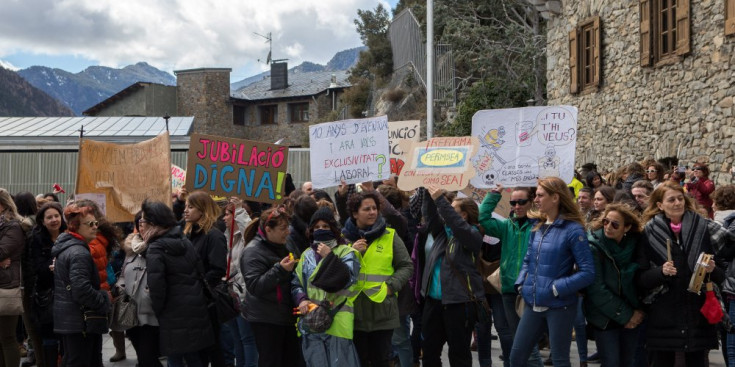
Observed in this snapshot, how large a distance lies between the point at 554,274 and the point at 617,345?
2.75 ft

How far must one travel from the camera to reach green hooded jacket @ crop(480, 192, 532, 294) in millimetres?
7332

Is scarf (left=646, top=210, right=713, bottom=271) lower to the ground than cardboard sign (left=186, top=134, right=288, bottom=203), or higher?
lower

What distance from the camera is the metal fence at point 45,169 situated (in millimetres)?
23562

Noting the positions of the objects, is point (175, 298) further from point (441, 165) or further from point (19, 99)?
point (19, 99)

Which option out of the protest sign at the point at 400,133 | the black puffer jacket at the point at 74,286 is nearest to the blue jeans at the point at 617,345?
the black puffer jacket at the point at 74,286

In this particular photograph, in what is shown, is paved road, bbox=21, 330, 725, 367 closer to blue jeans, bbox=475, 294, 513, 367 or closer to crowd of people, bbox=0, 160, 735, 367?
blue jeans, bbox=475, 294, 513, 367

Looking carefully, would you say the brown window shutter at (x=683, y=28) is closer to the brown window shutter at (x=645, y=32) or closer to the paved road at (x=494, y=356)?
the brown window shutter at (x=645, y=32)

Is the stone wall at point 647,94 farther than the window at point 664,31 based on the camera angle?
No

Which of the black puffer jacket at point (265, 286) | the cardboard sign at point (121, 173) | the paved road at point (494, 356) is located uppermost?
the cardboard sign at point (121, 173)

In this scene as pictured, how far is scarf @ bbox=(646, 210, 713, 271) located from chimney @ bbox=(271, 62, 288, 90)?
54122 mm

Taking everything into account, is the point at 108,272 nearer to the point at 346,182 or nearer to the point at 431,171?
the point at 346,182

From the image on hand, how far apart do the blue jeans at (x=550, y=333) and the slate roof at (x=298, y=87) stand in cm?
4924

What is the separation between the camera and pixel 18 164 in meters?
23.9

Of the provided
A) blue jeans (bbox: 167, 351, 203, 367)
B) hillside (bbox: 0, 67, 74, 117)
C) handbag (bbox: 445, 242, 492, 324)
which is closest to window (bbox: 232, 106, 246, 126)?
hillside (bbox: 0, 67, 74, 117)
